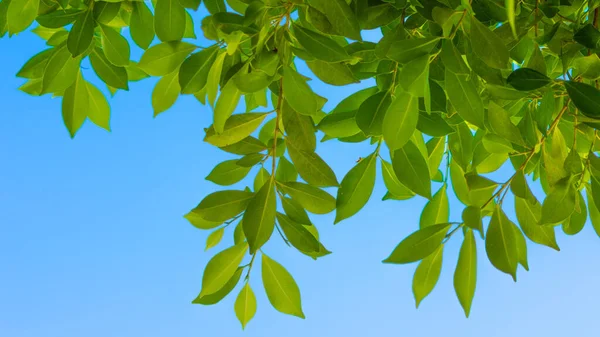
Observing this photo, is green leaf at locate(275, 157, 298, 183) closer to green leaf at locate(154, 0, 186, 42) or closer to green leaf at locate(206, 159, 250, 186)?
green leaf at locate(206, 159, 250, 186)

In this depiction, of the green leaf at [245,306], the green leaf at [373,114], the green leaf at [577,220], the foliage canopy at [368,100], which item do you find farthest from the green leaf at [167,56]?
the green leaf at [577,220]

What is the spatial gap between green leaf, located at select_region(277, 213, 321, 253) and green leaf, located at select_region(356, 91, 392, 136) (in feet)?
0.45

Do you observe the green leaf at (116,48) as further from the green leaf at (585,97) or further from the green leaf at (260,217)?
the green leaf at (585,97)

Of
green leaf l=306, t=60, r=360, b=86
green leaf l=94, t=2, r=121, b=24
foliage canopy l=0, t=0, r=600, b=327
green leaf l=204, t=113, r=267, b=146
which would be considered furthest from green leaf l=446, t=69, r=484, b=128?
green leaf l=94, t=2, r=121, b=24

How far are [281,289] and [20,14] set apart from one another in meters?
0.47

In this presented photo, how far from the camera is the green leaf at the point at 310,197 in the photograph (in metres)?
0.74

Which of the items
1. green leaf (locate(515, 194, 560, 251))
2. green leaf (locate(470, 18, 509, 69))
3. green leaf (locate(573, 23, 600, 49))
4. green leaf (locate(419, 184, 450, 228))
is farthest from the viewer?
green leaf (locate(419, 184, 450, 228))

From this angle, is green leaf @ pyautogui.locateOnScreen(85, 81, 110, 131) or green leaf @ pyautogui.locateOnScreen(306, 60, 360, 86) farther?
green leaf @ pyautogui.locateOnScreen(85, 81, 110, 131)

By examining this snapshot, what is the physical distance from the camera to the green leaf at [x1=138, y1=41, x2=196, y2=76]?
73 cm

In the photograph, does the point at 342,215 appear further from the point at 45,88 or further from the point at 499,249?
the point at 45,88

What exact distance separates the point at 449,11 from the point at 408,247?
28 cm

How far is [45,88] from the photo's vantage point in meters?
0.80

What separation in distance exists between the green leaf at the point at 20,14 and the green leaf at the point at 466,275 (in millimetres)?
601

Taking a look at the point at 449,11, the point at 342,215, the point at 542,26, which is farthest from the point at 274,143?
the point at 542,26
